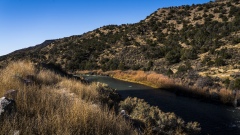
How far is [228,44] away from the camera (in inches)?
1652

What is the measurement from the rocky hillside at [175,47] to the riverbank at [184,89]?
4.73ft

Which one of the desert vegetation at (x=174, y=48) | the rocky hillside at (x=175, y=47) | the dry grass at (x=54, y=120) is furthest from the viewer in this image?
the rocky hillside at (x=175, y=47)

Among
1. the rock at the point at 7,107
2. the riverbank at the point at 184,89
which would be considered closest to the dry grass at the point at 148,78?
the riverbank at the point at 184,89

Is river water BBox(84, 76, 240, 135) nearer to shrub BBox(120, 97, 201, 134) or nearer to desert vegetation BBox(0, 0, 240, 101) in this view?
shrub BBox(120, 97, 201, 134)

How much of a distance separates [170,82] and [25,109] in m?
26.6

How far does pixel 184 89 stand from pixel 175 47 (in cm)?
2201

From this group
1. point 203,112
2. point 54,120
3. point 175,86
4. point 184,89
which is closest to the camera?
point 54,120

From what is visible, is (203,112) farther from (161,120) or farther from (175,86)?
(175,86)

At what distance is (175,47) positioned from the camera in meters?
49.2

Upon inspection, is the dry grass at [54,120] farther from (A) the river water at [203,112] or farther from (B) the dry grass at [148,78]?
(B) the dry grass at [148,78]

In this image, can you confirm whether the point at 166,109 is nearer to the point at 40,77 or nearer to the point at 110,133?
the point at 40,77

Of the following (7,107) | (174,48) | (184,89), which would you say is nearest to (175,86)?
(184,89)

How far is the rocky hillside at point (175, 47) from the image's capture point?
35938mm

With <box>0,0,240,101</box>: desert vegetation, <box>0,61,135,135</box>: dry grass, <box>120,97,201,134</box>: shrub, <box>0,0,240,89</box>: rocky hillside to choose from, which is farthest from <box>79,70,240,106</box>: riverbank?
<box>0,61,135,135</box>: dry grass
